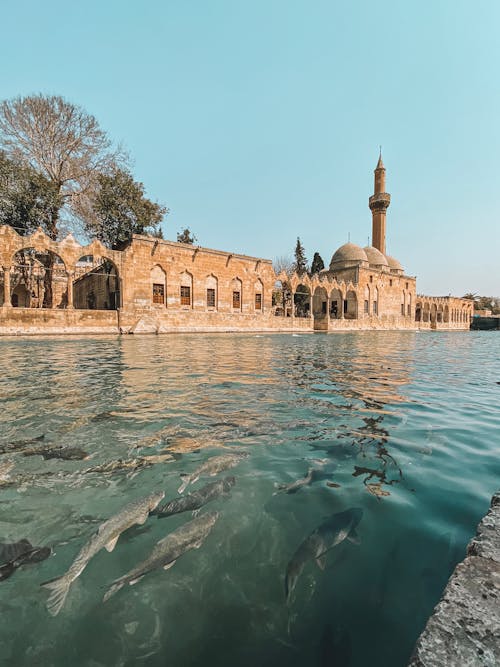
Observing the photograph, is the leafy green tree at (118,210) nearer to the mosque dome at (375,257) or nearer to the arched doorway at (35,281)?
the arched doorway at (35,281)

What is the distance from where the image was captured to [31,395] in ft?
17.3

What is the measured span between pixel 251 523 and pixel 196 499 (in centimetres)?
44

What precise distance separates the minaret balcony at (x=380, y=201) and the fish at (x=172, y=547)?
50.0m

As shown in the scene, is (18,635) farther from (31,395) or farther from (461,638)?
(31,395)

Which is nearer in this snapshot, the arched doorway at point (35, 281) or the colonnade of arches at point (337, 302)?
the arched doorway at point (35, 281)

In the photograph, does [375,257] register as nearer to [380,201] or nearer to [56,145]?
[380,201]

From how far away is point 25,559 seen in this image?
5.88 feet

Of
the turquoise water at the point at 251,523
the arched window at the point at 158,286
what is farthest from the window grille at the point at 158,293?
the turquoise water at the point at 251,523

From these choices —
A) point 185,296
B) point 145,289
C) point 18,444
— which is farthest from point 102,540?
point 185,296

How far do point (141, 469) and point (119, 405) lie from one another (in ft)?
7.14

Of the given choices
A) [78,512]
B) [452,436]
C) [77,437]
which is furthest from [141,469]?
[452,436]

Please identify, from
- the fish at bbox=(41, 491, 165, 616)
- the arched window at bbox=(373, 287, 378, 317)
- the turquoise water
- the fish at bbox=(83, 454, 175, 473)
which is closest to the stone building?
the arched window at bbox=(373, 287, 378, 317)

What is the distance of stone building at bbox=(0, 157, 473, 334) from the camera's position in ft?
64.6

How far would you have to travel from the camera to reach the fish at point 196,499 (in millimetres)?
2232
